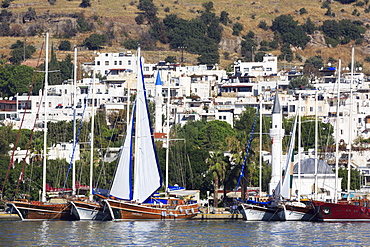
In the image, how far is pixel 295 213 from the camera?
80.5 m

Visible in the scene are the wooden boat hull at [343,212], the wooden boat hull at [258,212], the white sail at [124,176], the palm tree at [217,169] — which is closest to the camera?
the white sail at [124,176]

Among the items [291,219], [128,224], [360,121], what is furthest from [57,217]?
[360,121]

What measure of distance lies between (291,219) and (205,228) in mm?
9717

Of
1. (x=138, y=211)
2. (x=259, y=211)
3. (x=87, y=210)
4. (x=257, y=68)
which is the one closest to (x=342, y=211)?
(x=259, y=211)

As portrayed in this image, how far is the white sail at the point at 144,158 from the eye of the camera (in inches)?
2948

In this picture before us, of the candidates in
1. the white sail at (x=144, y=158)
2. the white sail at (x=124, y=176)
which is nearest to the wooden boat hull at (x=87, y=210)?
the white sail at (x=124, y=176)

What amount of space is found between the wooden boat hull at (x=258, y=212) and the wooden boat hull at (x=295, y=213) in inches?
20.8

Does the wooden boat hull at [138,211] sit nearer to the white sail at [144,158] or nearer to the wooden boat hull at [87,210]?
the white sail at [144,158]

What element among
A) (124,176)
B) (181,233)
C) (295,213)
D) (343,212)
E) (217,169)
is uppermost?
(217,169)

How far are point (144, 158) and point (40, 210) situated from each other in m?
9.35

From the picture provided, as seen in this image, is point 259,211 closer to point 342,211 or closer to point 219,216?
point 219,216

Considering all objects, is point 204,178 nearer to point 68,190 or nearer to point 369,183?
point 68,190

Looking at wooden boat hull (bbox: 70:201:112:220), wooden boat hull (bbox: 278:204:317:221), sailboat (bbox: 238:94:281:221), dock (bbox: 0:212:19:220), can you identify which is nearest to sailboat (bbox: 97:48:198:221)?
wooden boat hull (bbox: 70:201:112:220)

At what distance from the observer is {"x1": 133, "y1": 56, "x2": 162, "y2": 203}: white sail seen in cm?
7488
